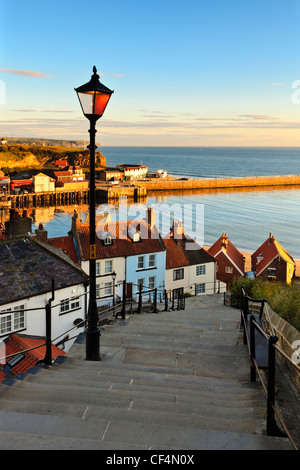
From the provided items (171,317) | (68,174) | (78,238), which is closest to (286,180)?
(68,174)

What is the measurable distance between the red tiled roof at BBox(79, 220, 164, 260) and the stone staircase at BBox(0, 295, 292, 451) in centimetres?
2362

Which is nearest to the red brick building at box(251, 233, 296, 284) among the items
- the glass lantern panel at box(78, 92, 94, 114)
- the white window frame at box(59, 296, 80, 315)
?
the white window frame at box(59, 296, 80, 315)

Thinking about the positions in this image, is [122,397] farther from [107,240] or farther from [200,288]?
[200,288]

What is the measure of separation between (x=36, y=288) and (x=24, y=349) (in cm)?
509

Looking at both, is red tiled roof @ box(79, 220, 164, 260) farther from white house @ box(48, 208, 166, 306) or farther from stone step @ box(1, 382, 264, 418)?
stone step @ box(1, 382, 264, 418)

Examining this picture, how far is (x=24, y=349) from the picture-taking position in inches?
640

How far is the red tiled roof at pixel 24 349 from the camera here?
14305mm

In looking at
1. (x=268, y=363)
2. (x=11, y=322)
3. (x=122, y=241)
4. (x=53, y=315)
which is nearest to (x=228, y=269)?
(x=122, y=241)

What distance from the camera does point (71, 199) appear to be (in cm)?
11444

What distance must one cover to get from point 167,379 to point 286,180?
14608 centimetres

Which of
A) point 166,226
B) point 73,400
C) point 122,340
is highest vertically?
point 73,400

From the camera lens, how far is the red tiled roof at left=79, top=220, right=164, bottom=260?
31766 mm
